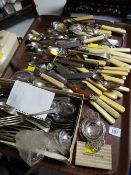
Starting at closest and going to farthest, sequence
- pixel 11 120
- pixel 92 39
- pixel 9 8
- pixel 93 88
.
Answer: pixel 11 120
pixel 93 88
pixel 92 39
pixel 9 8

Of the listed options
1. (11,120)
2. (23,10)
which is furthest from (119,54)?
(23,10)

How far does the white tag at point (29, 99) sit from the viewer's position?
2.53ft

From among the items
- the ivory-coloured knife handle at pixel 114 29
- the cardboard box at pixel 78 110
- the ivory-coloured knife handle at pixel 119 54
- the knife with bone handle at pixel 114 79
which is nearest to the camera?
the cardboard box at pixel 78 110

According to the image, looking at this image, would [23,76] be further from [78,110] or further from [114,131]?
[114,131]

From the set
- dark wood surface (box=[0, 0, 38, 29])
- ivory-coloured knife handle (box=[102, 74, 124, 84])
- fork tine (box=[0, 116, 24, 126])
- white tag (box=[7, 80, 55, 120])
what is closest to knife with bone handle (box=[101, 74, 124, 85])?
ivory-coloured knife handle (box=[102, 74, 124, 84])

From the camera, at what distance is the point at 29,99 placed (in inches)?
31.2

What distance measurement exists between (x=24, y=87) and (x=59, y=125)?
7.1 inches

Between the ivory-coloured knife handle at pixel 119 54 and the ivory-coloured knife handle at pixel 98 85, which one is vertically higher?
the ivory-coloured knife handle at pixel 119 54

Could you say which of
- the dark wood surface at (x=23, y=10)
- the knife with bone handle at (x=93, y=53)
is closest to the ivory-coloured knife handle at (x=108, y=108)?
the knife with bone handle at (x=93, y=53)

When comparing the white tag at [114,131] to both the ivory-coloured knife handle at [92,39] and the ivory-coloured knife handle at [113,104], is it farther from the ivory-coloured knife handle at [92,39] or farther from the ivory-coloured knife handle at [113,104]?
the ivory-coloured knife handle at [92,39]

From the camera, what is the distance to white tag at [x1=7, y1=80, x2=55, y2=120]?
772mm

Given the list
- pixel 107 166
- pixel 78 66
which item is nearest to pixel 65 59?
pixel 78 66

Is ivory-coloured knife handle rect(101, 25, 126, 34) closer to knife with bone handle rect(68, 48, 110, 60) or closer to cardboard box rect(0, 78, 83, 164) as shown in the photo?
knife with bone handle rect(68, 48, 110, 60)

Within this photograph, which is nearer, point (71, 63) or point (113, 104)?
point (113, 104)
